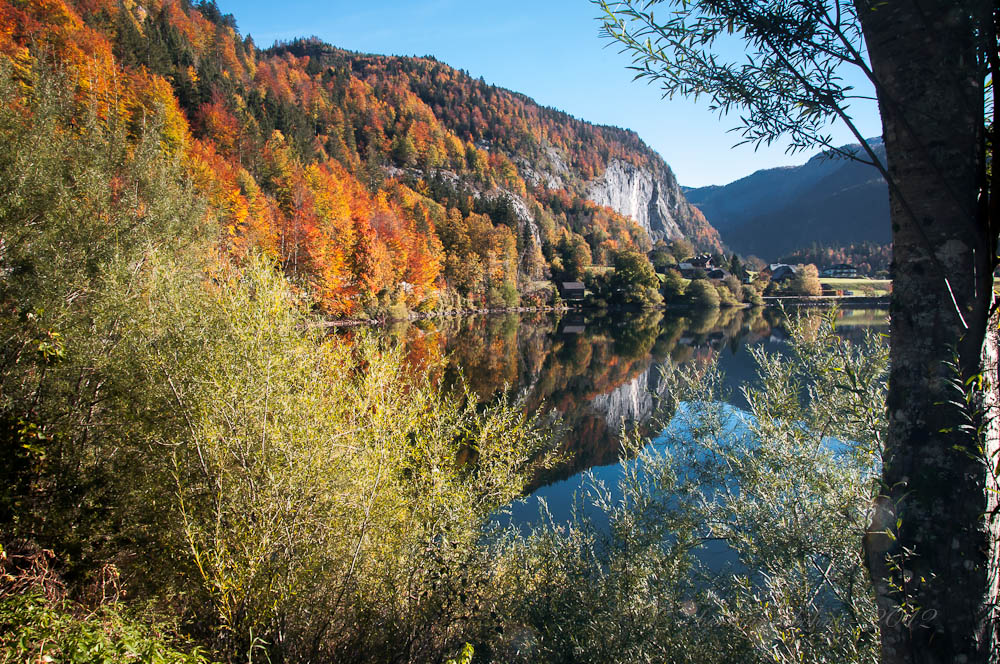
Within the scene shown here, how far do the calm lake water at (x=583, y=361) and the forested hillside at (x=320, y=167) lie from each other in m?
8.53

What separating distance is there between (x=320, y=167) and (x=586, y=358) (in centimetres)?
4999

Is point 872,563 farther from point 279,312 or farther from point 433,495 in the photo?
point 279,312

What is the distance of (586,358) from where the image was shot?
36.4 metres

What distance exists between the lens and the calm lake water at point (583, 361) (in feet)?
57.0

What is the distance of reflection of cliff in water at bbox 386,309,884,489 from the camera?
70.0 feet

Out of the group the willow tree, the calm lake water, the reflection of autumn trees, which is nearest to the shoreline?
the reflection of autumn trees

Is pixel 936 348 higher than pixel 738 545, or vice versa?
pixel 936 348

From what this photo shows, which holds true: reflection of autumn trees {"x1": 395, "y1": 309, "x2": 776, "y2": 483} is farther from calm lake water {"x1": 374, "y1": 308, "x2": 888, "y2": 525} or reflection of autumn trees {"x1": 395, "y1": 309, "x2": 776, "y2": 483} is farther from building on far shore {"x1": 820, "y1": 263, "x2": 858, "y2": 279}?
building on far shore {"x1": 820, "y1": 263, "x2": 858, "y2": 279}

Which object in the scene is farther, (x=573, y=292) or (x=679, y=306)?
(x=573, y=292)

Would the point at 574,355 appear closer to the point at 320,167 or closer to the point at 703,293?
the point at 320,167

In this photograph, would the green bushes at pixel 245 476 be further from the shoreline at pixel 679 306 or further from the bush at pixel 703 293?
the bush at pixel 703 293

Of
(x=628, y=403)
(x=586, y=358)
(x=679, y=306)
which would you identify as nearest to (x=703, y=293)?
(x=679, y=306)

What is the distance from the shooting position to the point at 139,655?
3.22 m

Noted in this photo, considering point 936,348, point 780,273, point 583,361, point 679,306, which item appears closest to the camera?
point 936,348
